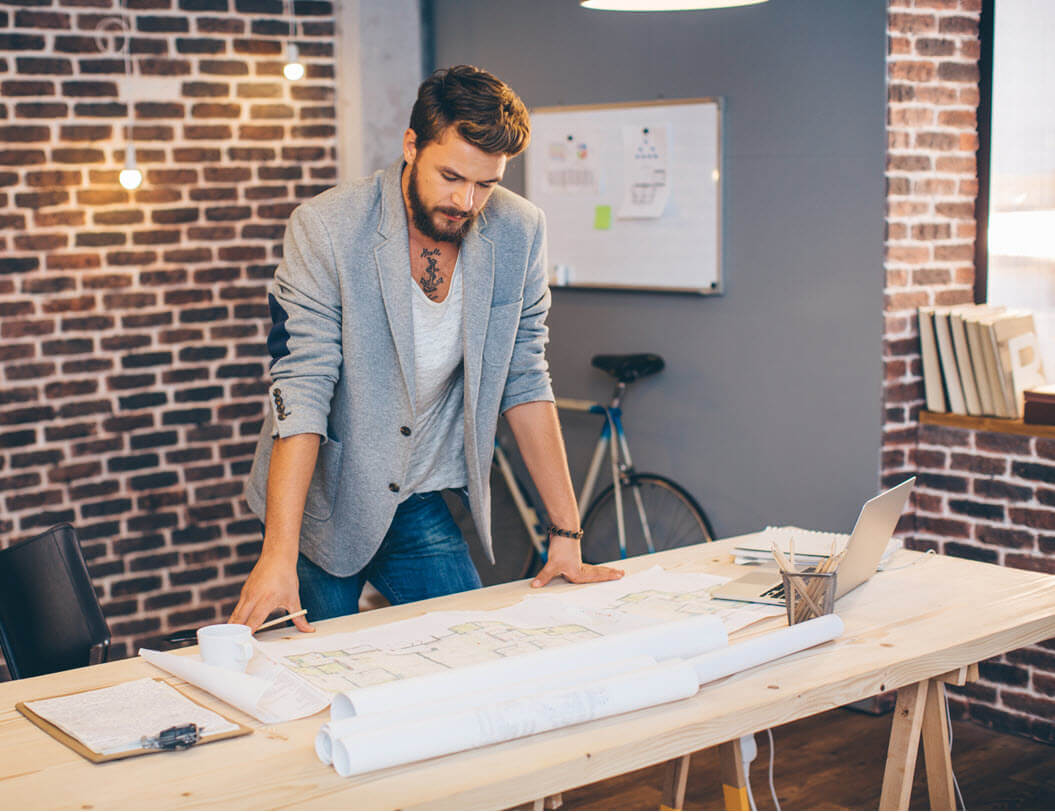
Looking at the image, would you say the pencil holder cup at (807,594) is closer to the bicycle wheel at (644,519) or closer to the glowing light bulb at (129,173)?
the bicycle wheel at (644,519)

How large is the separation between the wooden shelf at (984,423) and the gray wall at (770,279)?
7.0 inches

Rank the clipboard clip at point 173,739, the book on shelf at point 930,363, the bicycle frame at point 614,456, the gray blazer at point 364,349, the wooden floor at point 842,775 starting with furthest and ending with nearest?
the bicycle frame at point 614,456
the book on shelf at point 930,363
the wooden floor at point 842,775
the gray blazer at point 364,349
the clipboard clip at point 173,739

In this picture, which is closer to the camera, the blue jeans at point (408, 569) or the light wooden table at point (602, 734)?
the light wooden table at point (602, 734)

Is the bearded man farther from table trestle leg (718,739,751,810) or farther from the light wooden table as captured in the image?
table trestle leg (718,739,751,810)

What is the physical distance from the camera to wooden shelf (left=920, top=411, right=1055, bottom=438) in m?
3.43

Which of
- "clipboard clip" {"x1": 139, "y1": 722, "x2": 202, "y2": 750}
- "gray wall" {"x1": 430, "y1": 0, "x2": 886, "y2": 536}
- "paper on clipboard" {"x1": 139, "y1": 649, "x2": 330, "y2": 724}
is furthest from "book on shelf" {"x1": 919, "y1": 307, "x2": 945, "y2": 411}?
"clipboard clip" {"x1": 139, "y1": 722, "x2": 202, "y2": 750}

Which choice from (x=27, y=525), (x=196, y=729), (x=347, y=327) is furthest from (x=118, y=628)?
(x=196, y=729)

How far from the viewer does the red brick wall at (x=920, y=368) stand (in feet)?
11.6

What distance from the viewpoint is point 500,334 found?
2.45 m

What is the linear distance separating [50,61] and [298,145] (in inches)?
36.3

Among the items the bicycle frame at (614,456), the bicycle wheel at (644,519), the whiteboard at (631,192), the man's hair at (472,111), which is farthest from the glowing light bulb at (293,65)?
the man's hair at (472,111)

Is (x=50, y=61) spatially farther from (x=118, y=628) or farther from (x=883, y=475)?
(x=883, y=475)

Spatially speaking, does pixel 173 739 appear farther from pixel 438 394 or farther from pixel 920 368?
pixel 920 368

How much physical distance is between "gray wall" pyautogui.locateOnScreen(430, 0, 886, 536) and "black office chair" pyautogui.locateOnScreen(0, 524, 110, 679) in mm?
2296
